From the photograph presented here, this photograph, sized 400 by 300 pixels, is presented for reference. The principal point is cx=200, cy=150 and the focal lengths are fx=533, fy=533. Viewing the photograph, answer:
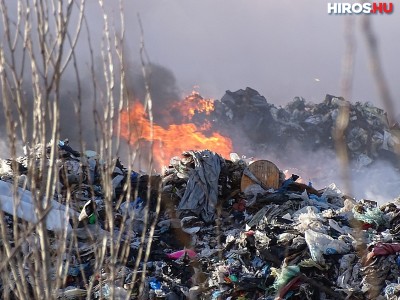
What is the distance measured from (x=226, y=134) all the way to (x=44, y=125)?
92.3 feet

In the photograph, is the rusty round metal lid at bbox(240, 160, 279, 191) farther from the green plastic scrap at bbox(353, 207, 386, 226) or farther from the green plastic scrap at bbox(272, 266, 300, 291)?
the green plastic scrap at bbox(272, 266, 300, 291)

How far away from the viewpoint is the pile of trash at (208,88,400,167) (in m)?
25.3

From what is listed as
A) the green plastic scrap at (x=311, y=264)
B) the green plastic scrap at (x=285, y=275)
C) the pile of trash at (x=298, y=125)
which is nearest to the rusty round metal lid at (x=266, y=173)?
the green plastic scrap at (x=311, y=264)

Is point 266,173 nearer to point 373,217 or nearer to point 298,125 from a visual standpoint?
point 373,217

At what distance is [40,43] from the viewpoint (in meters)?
1.50

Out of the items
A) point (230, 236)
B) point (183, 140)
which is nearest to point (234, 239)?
point (230, 236)

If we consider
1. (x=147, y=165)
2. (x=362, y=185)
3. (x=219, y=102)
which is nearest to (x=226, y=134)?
(x=219, y=102)

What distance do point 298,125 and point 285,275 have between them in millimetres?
22707

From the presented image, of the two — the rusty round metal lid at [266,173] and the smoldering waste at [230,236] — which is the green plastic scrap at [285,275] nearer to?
the smoldering waste at [230,236]

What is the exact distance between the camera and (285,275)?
5.66 meters

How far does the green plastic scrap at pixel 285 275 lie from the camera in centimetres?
561

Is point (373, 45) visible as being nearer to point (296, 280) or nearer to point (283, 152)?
point (296, 280)

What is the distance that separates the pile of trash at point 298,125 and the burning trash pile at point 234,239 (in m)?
16.4

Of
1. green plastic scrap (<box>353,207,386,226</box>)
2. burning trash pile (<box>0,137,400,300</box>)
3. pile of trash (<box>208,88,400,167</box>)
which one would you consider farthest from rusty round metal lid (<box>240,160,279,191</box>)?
pile of trash (<box>208,88,400,167</box>)
